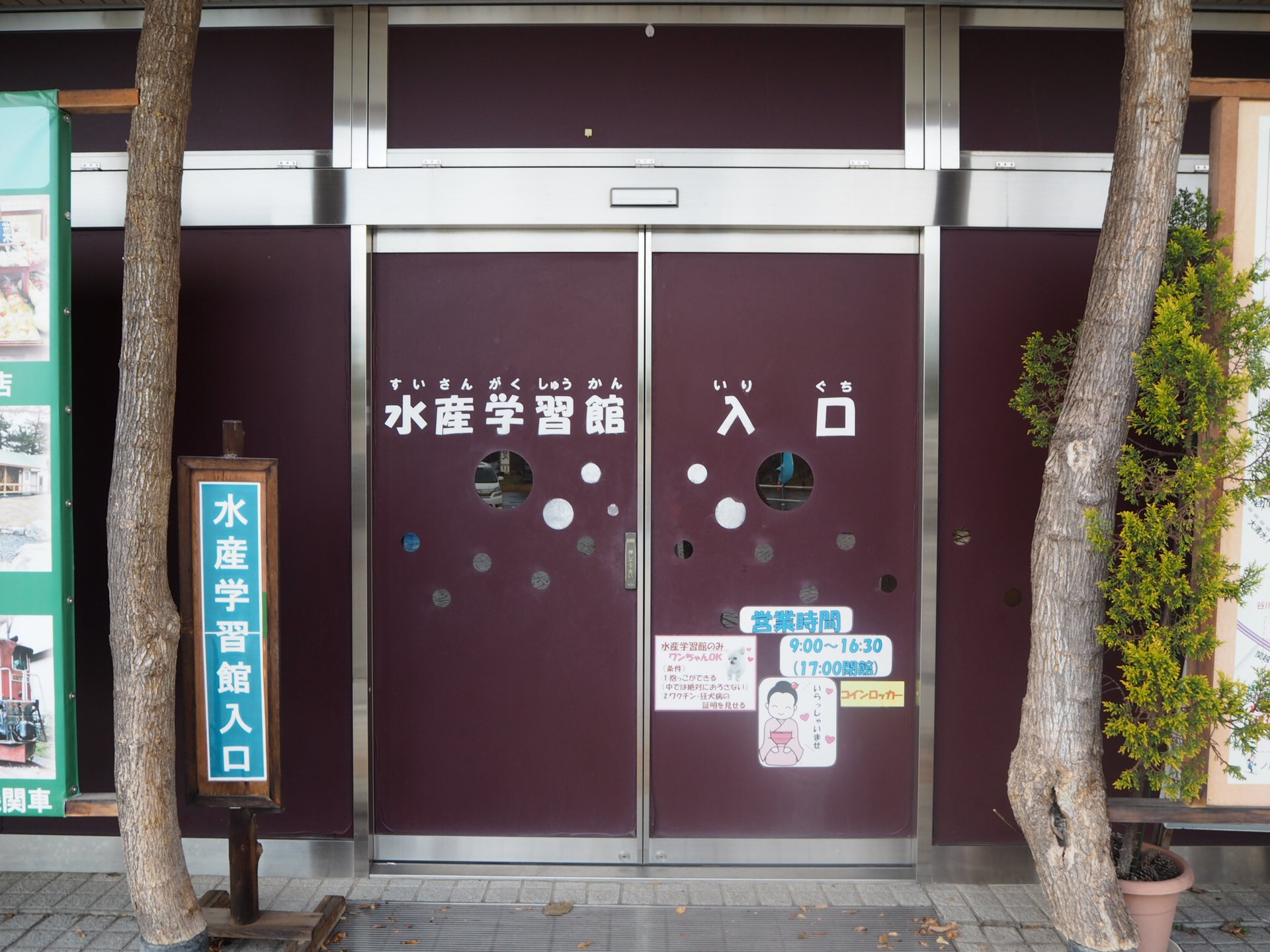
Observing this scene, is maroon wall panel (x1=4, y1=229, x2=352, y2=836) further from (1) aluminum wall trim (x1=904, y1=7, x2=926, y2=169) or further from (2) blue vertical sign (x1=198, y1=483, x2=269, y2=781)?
(1) aluminum wall trim (x1=904, y1=7, x2=926, y2=169)

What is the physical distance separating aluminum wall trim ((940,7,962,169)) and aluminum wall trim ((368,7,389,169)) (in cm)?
258

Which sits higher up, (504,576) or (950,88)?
(950,88)

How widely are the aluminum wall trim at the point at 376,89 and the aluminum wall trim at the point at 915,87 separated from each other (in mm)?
2421

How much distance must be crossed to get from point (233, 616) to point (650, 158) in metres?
2.69

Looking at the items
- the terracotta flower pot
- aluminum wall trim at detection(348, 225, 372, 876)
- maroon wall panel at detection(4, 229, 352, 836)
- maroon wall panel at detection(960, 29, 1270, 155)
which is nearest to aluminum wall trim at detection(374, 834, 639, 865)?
aluminum wall trim at detection(348, 225, 372, 876)

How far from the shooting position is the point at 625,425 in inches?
170

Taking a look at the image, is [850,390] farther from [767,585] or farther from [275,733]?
[275,733]

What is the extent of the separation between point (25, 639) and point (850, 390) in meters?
3.61

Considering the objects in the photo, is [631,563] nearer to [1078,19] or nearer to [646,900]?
[646,900]

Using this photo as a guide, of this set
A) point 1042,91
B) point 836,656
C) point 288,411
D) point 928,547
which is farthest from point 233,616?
point 1042,91

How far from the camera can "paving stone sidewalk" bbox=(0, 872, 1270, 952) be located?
12.3 feet

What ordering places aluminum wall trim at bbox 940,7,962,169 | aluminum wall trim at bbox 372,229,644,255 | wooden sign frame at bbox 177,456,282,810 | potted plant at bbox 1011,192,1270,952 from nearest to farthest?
1. potted plant at bbox 1011,192,1270,952
2. wooden sign frame at bbox 177,456,282,810
3. aluminum wall trim at bbox 940,7,962,169
4. aluminum wall trim at bbox 372,229,644,255

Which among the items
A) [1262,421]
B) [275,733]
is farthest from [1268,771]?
[275,733]

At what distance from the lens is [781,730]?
4328mm
